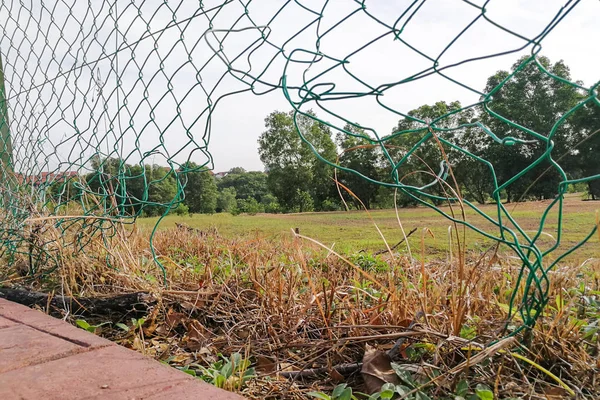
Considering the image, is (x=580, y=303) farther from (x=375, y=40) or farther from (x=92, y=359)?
(x=92, y=359)

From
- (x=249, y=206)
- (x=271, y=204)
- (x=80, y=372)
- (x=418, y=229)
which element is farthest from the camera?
(x=271, y=204)

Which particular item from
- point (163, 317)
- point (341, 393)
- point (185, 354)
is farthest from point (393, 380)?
point (163, 317)

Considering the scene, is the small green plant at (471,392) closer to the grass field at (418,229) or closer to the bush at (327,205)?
the grass field at (418,229)

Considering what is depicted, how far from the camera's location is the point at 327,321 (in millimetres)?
1058

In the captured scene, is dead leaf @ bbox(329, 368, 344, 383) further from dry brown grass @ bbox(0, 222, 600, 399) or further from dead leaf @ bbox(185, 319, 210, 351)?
dead leaf @ bbox(185, 319, 210, 351)

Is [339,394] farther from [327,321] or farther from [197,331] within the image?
[197,331]

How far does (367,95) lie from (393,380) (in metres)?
0.51

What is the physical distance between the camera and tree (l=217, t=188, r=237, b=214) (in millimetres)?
4824

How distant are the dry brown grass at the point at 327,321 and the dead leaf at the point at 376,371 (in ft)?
0.11

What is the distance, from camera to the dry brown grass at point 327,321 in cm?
80

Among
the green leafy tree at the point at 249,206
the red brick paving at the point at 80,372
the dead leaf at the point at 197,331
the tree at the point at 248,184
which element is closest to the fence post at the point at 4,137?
the red brick paving at the point at 80,372

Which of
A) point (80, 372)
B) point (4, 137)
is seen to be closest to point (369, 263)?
point (80, 372)

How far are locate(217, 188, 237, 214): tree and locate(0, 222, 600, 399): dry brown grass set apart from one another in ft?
10.1

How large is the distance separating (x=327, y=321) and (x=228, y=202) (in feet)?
14.0
